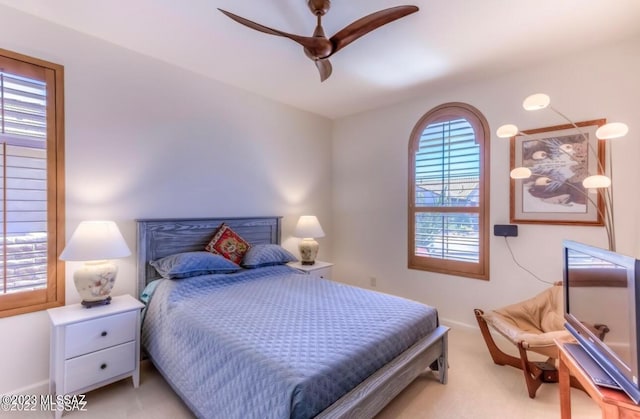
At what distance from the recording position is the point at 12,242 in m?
2.02

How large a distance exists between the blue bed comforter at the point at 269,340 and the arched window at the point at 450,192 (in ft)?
4.23

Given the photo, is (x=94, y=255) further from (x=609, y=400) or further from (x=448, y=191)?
(x=448, y=191)

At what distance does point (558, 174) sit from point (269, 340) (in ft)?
9.38

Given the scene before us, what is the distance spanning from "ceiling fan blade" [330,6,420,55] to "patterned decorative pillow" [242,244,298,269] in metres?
2.01

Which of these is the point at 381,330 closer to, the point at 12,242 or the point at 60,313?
the point at 60,313

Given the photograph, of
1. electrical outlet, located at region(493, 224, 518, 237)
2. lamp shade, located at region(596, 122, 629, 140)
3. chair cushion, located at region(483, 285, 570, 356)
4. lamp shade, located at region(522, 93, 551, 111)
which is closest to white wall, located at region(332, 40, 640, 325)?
electrical outlet, located at region(493, 224, 518, 237)

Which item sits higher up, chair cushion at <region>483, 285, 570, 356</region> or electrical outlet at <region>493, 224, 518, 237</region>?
electrical outlet at <region>493, 224, 518, 237</region>

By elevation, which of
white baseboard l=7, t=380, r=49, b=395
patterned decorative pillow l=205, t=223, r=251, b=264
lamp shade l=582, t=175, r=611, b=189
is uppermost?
lamp shade l=582, t=175, r=611, b=189

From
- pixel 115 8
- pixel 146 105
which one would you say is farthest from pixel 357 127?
pixel 115 8

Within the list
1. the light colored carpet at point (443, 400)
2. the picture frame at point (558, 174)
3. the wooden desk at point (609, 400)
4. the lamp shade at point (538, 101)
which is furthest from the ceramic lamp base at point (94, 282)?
the picture frame at point (558, 174)

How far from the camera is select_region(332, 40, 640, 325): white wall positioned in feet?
7.91

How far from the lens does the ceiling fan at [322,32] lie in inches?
66.7

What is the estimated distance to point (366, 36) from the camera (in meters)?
2.29

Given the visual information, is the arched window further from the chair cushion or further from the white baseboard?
the white baseboard
